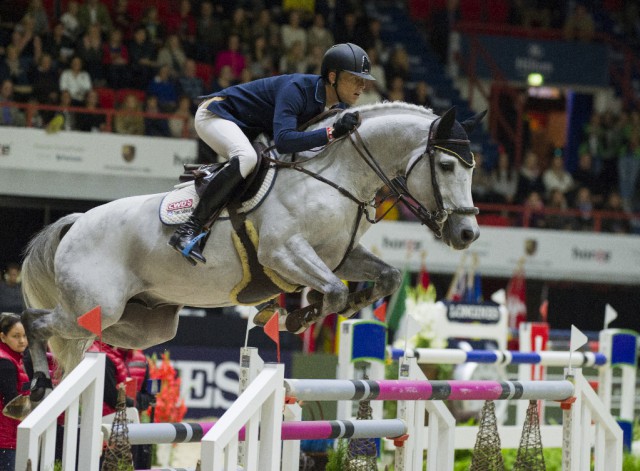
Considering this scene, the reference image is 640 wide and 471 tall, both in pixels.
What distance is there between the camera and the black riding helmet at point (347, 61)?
5059mm

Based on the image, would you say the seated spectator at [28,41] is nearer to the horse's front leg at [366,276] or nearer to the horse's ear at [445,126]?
the horse's front leg at [366,276]

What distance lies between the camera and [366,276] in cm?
521

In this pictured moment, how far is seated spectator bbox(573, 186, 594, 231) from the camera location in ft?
49.1

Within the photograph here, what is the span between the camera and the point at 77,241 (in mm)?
5410

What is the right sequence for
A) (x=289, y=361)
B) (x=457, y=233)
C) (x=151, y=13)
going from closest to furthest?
(x=457, y=233)
(x=289, y=361)
(x=151, y=13)

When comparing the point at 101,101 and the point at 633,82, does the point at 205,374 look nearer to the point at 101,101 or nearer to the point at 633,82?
the point at 101,101

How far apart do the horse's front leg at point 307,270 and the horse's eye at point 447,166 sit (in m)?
0.71

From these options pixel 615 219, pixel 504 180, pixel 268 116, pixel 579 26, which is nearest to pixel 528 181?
pixel 504 180

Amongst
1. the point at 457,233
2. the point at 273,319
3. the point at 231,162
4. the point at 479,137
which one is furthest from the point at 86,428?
the point at 479,137

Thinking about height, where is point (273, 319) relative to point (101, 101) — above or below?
below

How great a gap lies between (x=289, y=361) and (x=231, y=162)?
4.60 meters

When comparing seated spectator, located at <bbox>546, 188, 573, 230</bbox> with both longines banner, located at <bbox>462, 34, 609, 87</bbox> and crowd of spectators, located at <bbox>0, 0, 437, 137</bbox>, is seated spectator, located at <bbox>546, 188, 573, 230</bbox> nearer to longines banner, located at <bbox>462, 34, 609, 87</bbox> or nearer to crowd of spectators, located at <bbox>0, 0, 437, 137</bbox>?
crowd of spectators, located at <bbox>0, 0, 437, 137</bbox>

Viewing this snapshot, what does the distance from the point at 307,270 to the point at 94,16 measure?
983 cm

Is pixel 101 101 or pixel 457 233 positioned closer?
pixel 457 233
